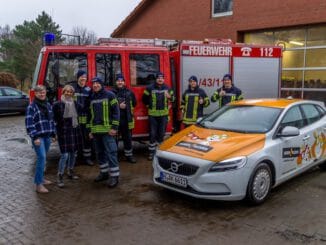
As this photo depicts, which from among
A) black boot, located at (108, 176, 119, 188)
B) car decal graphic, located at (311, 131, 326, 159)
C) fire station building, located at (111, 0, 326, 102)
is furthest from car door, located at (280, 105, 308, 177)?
fire station building, located at (111, 0, 326, 102)

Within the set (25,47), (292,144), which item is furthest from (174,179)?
(25,47)

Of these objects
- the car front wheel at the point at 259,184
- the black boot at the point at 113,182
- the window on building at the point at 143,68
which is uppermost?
the window on building at the point at 143,68

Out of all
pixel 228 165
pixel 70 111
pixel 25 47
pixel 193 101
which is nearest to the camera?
pixel 228 165

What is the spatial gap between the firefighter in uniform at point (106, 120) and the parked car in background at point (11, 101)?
12962 mm

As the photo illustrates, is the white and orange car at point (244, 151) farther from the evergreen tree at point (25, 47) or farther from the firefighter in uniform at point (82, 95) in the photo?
the evergreen tree at point (25, 47)

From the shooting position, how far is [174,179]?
5625 mm

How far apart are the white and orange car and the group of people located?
3.56 feet

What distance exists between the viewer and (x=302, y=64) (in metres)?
14.2

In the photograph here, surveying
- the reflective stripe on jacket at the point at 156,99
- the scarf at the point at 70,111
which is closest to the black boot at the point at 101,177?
the scarf at the point at 70,111

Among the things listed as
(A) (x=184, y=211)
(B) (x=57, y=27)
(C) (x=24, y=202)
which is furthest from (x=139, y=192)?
(B) (x=57, y=27)

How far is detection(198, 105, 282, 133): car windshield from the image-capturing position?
6.14 metres

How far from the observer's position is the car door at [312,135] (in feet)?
21.5

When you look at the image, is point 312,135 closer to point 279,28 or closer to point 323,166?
point 323,166

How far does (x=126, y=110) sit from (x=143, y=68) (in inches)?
45.3
